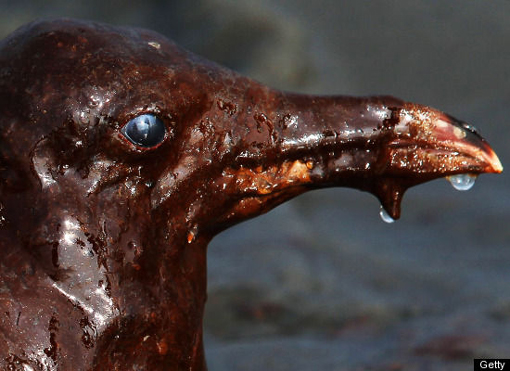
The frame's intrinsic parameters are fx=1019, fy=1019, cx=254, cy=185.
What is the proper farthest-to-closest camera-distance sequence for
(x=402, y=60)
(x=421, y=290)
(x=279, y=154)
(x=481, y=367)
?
(x=402, y=60) → (x=421, y=290) → (x=481, y=367) → (x=279, y=154)

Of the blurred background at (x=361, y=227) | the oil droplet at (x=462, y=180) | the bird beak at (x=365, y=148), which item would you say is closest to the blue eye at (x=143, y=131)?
the bird beak at (x=365, y=148)

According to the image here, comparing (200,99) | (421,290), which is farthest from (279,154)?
(421,290)

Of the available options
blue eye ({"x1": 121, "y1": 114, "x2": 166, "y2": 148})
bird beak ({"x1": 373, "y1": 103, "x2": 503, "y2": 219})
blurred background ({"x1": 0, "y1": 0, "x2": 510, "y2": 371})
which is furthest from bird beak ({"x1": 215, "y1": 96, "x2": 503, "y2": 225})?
blurred background ({"x1": 0, "y1": 0, "x2": 510, "y2": 371})

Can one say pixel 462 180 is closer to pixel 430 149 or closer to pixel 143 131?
pixel 430 149

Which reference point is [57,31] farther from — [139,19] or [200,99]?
[139,19]

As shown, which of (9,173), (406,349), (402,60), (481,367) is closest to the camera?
(9,173)

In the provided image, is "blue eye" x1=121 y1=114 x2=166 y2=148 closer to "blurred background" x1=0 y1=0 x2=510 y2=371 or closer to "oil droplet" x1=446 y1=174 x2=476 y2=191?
"oil droplet" x1=446 y1=174 x2=476 y2=191
